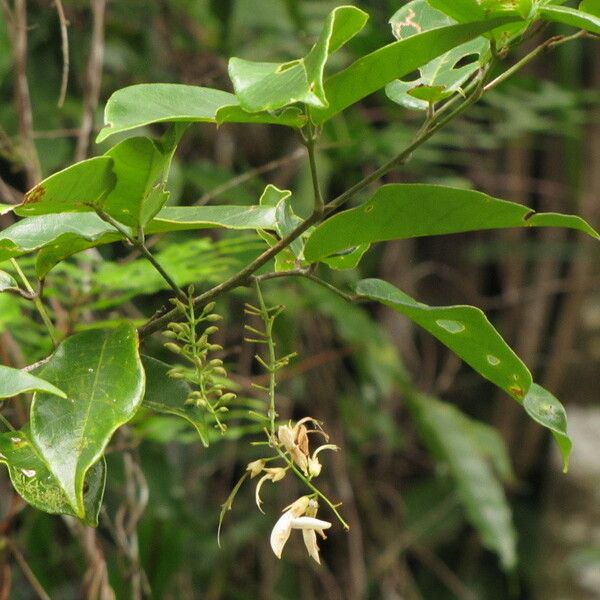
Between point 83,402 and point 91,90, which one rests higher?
point 83,402

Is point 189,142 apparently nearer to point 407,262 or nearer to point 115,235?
point 407,262

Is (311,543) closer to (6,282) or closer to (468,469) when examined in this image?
(6,282)

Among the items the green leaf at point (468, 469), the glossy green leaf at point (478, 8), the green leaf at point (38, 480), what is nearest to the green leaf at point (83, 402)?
the green leaf at point (38, 480)

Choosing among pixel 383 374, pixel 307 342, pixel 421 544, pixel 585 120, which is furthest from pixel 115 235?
pixel 585 120

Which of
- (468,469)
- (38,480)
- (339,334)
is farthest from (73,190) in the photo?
(339,334)

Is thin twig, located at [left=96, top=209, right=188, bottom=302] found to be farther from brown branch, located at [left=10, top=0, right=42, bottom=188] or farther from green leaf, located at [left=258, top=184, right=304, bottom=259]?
brown branch, located at [left=10, top=0, right=42, bottom=188]

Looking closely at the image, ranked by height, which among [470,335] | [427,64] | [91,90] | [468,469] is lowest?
[468,469]

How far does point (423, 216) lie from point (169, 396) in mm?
174

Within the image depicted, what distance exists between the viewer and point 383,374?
1.62m

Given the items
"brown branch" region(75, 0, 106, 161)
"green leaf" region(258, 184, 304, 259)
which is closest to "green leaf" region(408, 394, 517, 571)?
"brown branch" region(75, 0, 106, 161)

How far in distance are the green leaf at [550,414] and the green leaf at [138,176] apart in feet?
0.75

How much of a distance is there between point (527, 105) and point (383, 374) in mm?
592

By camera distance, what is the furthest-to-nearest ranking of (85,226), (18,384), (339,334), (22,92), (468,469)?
(339,334) < (468,469) < (22,92) < (85,226) < (18,384)

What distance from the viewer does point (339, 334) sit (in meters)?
1.82
